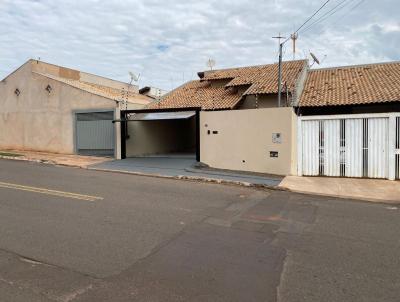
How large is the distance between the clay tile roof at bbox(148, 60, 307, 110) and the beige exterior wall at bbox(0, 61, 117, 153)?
17.1 feet

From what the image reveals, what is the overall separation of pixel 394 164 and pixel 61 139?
18945mm

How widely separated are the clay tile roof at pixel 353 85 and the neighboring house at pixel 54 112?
36.9ft

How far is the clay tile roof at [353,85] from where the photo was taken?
19016 mm

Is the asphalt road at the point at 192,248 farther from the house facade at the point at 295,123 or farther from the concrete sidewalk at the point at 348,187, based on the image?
the house facade at the point at 295,123

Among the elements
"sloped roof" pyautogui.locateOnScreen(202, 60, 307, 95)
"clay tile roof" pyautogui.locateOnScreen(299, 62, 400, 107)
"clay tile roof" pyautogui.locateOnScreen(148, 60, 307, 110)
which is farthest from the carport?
"clay tile roof" pyautogui.locateOnScreen(299, 62, 400, 107)

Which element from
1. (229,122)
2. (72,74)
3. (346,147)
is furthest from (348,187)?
(72,74)

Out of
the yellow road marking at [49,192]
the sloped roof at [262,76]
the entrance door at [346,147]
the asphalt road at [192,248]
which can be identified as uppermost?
the sloped roof at [262,76]

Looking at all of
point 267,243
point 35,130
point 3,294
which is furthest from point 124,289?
point 35,130

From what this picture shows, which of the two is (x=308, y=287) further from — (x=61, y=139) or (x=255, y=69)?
(x=255, y=69)

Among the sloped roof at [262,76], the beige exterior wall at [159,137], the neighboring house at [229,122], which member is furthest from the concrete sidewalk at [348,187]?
the beige exterior wall at [159,137]

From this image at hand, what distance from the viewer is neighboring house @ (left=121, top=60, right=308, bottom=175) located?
1570 cm

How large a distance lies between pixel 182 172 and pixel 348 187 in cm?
668

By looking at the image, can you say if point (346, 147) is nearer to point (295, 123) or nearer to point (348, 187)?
point (295, 123)

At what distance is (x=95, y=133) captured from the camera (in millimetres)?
22312
